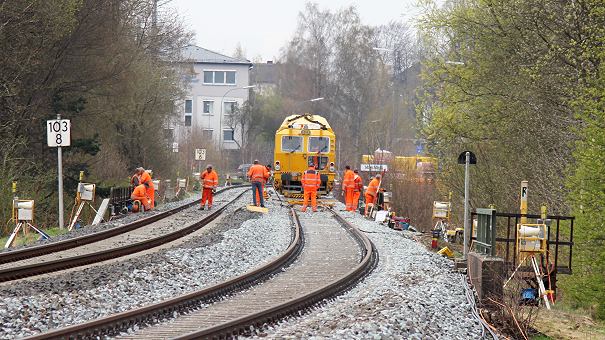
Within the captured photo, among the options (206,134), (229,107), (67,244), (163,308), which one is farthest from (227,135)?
(163,308)

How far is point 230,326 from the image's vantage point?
9266mm

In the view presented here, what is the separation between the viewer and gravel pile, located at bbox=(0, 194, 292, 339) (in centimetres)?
974

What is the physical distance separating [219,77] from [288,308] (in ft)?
281

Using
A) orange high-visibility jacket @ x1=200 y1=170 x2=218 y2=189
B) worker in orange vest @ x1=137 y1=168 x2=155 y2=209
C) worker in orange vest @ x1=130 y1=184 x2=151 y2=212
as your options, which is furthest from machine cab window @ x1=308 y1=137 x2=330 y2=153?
worker in orange vest @ x1=130 y1=184 x2=151 y2=212

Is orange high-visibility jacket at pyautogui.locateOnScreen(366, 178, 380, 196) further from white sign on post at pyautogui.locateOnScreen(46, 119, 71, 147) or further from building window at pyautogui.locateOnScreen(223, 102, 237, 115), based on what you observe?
building window at pyautogui.locateOnScreen(223, 102, 237, 115)

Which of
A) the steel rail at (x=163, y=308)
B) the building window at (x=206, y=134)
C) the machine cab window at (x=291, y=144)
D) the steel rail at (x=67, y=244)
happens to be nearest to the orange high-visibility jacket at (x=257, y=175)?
the steel rail at (x=67, y=244)

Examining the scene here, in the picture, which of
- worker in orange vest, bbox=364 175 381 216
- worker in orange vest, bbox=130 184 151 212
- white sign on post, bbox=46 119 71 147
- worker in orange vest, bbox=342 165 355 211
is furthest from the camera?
worker in orange vest, bbox=342 165 355 211

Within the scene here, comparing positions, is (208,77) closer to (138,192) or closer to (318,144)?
(318,144)

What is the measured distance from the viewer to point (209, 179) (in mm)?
27359

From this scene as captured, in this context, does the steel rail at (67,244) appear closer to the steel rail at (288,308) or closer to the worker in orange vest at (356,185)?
the steel rail at (288,308)

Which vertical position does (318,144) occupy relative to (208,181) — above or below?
above

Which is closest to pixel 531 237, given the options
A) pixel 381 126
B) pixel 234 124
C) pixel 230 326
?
pixel 230 326

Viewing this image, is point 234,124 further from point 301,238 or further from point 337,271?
point 337,271

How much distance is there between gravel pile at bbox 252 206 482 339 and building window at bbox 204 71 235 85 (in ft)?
263
